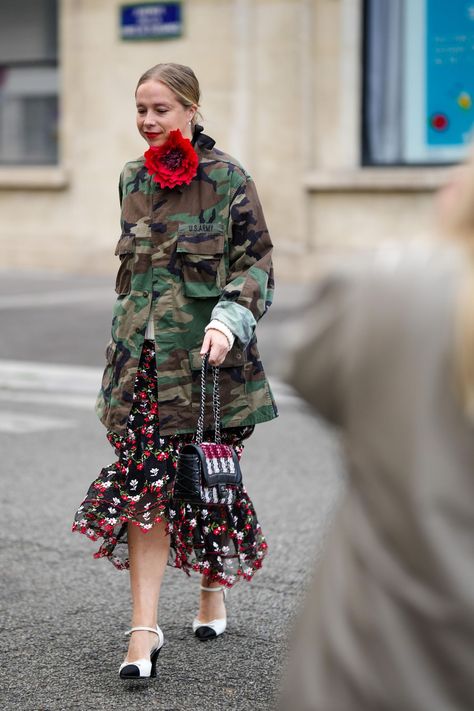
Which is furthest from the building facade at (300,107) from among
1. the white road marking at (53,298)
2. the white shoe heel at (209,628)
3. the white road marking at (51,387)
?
the white shoe heel at (209,628)

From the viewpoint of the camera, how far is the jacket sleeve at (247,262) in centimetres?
404

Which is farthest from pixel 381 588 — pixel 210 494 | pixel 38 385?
pixel 38 385

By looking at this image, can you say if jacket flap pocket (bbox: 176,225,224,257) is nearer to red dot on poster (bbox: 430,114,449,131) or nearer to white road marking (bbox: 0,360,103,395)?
white road marking (bbox: 0,360,103,395)

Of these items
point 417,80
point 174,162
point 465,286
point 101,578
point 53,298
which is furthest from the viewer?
point 417,80

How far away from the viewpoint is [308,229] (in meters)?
15.7

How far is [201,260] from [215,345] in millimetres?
299

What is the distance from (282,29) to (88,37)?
2.63 meters

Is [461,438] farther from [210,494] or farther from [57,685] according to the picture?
[57,685]

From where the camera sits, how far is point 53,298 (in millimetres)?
14492

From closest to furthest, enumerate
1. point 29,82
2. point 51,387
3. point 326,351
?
1. point 326,351
2. point 51,387
3. point 29,82

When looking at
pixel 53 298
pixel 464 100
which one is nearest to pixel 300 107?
pixel 464 100

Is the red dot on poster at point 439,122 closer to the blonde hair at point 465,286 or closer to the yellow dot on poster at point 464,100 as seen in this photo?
the yellow dot on poster at point 464,100

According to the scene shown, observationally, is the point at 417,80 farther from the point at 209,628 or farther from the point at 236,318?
the point at 236,318

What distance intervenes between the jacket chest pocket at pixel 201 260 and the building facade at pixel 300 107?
11065mm
